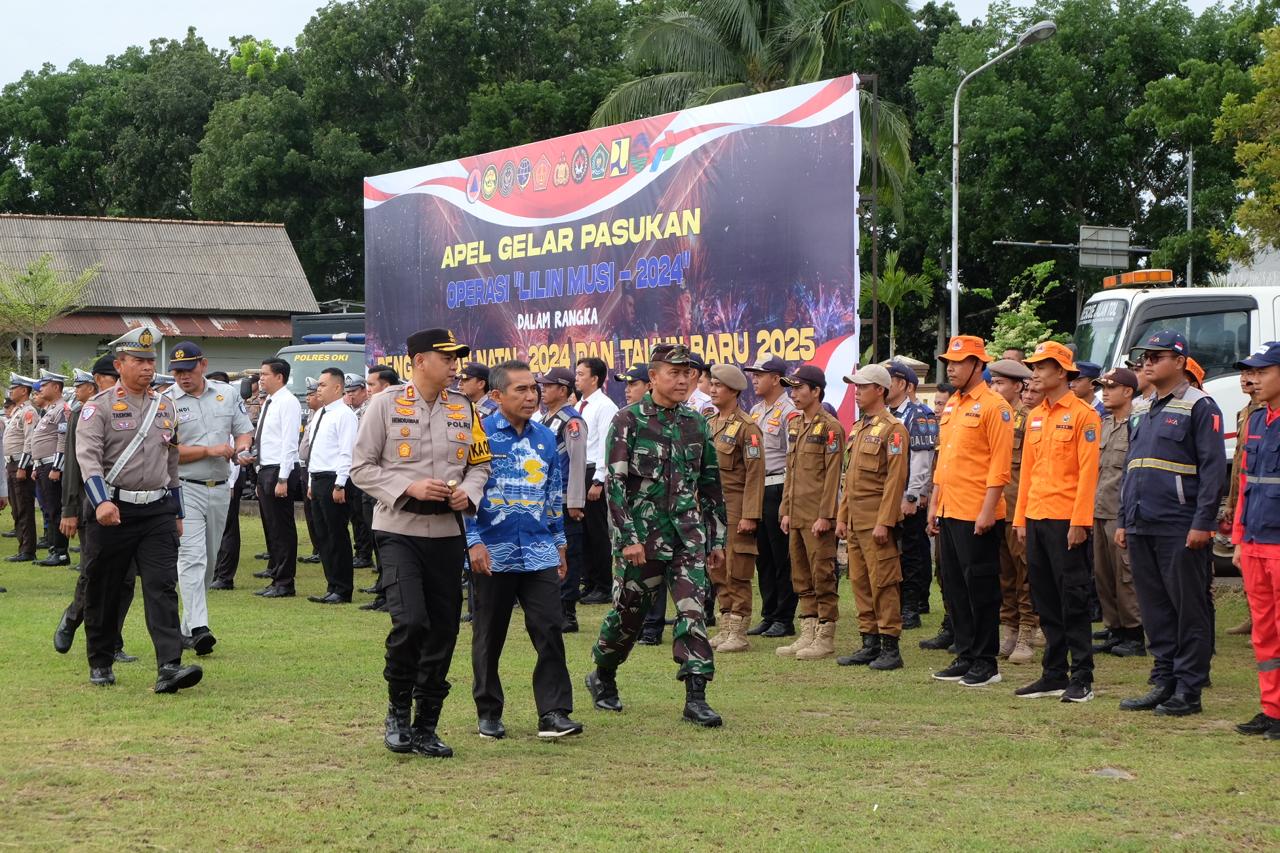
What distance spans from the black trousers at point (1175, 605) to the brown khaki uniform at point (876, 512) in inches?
65.1

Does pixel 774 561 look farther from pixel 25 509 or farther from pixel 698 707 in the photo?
pixel 25 509

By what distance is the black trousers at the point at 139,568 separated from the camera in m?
8.62

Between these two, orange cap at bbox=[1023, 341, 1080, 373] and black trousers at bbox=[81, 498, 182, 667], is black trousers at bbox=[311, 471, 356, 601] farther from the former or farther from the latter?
orange cap at bbox=[1023, 341, 1080, 373]

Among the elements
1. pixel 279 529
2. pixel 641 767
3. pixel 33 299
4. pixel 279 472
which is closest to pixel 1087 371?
pixel 641 767

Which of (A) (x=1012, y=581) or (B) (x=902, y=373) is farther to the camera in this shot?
(B) (x=902, y=373)

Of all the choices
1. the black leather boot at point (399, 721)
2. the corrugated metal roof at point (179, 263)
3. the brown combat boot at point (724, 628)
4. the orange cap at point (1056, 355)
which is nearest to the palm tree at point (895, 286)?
the corrugated metal roof at point (179, 263)

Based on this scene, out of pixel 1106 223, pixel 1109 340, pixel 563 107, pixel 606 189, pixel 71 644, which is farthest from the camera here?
pixel 563 107

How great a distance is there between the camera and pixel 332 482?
13672mm

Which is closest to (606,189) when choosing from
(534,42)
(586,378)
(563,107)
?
(586,378)

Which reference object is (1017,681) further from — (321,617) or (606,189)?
(606,189)

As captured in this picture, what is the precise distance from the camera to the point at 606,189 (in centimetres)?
1644

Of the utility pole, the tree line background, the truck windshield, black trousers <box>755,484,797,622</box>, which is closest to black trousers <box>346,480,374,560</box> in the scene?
black trousers <box>755,484,797,622</box>

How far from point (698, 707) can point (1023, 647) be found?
3438mm

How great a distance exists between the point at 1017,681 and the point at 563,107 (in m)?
38.0
